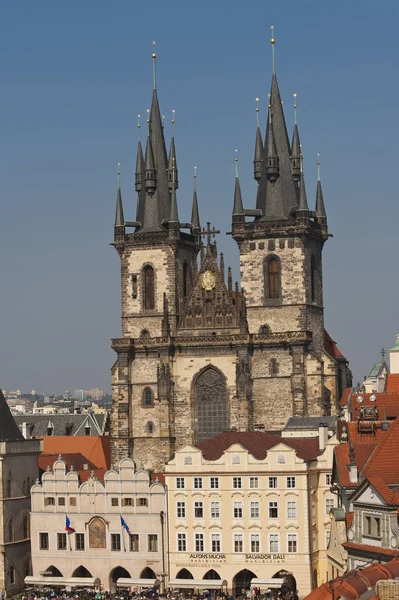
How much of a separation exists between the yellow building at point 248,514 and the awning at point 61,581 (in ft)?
16.5

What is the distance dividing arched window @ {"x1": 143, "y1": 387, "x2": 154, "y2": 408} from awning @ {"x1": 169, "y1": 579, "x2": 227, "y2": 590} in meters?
27.6

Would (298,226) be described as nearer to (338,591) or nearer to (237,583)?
Result: (237,583)

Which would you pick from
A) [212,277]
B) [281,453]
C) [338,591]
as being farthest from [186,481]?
[338,591]

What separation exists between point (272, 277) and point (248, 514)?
29.4 meters

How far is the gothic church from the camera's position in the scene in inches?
4407

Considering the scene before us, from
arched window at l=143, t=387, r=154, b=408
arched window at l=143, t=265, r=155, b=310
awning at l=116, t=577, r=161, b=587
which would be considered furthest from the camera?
arched window at l=143, t=265, r=155, b=310

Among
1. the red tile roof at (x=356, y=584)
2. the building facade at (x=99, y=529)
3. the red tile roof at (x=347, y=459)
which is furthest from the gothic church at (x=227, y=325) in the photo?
the red tile roof at (x=356, y=584)

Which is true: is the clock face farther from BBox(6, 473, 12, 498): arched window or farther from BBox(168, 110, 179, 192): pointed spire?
BBox(6, 473, 12, 498): arched window

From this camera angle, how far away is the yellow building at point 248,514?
87125 mm

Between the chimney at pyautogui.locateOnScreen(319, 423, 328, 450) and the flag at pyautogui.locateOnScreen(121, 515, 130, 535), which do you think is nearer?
the chimney at pyautogui.locateOnScreen(319, 423, 328, 450)

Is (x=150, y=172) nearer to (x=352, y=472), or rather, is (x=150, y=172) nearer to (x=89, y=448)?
(x=89, y=448)

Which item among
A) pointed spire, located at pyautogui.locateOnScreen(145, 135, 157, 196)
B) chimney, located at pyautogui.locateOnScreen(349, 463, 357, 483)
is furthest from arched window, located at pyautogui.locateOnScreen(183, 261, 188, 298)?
chimney, located at pyautogui.locateOnScreen(349, 463, 357, 483)

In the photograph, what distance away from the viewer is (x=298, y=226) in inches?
4437

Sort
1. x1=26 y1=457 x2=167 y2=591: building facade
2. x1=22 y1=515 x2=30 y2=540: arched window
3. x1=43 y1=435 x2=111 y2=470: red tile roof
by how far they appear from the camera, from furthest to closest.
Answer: x1=43 y1=435 x2=111 y2=470: red tile roof, x1=22 y1=515 x2=30 y2=540: arched window, x1=26 y1=457 x2=167 y2=591: building facade
